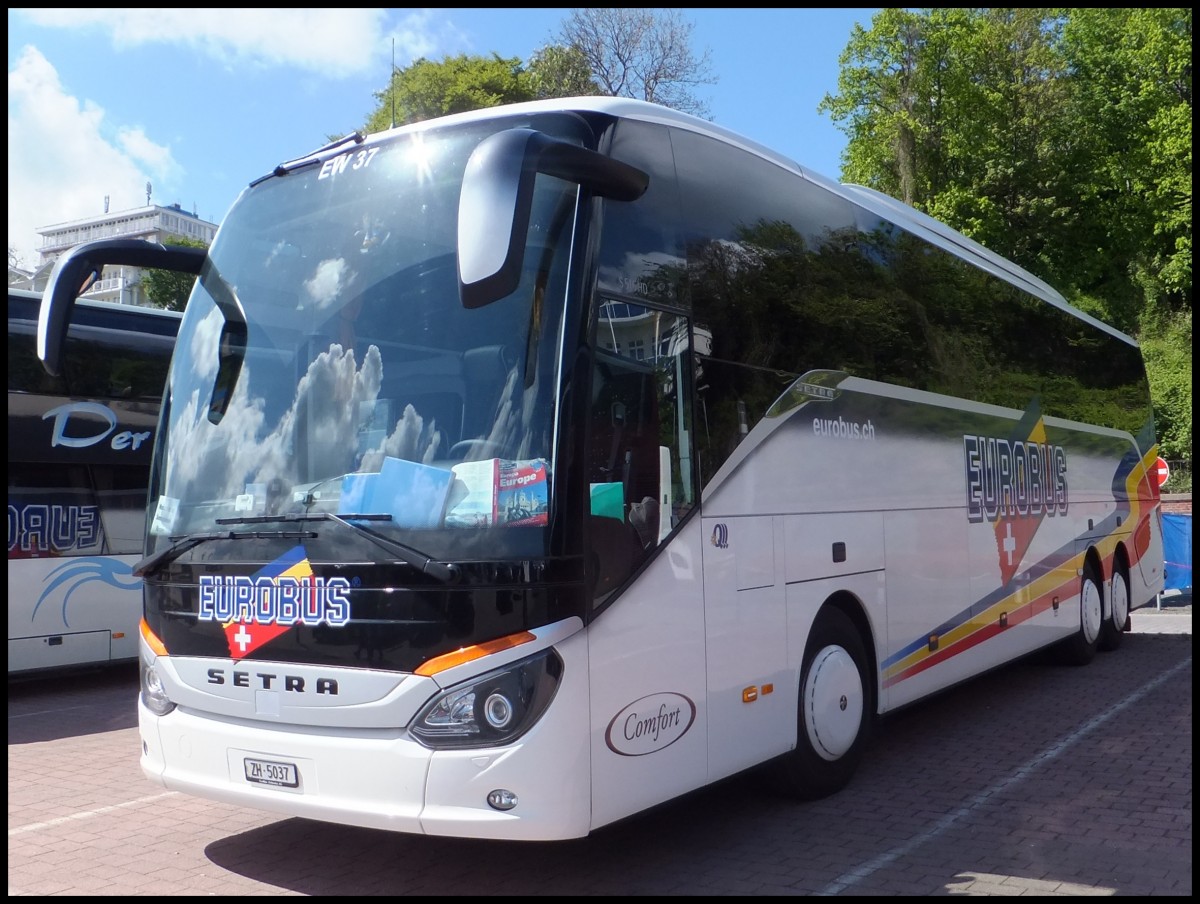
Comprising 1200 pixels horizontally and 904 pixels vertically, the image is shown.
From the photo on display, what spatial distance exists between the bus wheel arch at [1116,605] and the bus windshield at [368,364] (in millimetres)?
10054

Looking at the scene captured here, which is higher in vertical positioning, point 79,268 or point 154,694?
point 79,268

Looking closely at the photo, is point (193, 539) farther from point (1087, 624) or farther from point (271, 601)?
point (1087, 624)

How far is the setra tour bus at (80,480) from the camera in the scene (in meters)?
11.8

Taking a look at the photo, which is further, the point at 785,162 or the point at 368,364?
the point at 785,162

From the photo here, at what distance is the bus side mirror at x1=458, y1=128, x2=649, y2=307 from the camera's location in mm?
4086

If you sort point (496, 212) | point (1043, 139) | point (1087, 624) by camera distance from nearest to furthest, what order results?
point (496, 212)
point (1087, 624)
point (1043, 139)

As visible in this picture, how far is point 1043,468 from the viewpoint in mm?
10828

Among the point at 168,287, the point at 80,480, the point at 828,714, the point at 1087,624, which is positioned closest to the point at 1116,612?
the point at 1087,624

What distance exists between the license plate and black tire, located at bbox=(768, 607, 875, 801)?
2.78 meters

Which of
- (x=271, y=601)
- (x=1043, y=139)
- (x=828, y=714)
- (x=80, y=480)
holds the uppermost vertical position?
(x=1043, y=139)

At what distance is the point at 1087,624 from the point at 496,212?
33.0ft

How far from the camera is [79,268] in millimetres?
6043

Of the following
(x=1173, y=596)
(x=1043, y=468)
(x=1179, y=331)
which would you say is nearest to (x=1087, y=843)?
(x=1043, y=468)

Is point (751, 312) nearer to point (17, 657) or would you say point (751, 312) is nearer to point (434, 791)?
point (434, 791)
